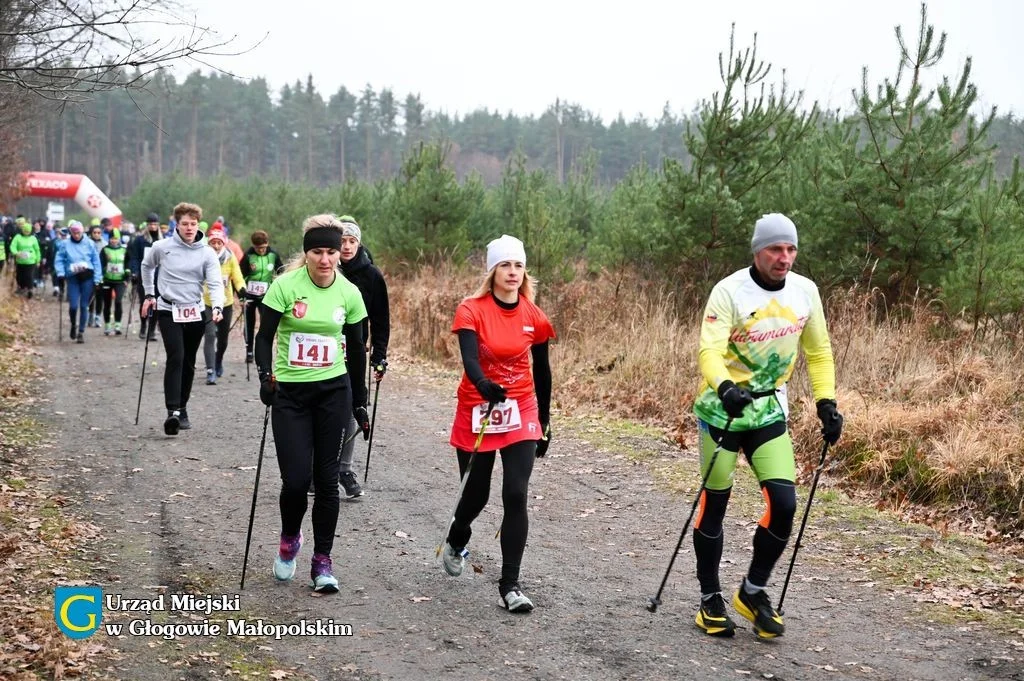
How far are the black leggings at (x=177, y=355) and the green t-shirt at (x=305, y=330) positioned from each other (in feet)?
16.6

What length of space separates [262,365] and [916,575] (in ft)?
14.7

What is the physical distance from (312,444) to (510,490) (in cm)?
124

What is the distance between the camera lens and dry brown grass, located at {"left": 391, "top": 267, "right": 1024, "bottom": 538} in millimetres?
8656

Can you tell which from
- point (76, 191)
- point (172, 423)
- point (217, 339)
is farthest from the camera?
point (76, 191)

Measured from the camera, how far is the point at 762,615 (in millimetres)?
5660

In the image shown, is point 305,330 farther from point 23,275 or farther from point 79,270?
point 23,275

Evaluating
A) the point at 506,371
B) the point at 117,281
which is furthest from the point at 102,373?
the point at 506,371

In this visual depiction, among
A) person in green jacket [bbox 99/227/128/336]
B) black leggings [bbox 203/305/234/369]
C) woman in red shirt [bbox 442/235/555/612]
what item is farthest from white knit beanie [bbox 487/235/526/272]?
person in green jacket [bbox 99/227/128/336]

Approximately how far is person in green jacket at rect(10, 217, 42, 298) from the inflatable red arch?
1008 inches

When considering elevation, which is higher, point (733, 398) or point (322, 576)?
point (733, 398)

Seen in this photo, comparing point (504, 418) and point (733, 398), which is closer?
point (733, 398)

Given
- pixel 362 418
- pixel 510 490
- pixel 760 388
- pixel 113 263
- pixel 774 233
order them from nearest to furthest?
pixel 774 233, pixel 760 388, pixel 510 490, pixel 362 418, pixel 113 263

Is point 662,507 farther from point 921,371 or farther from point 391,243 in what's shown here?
point 391,243

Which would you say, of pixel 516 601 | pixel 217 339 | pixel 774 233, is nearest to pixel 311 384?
pixel 516 601
